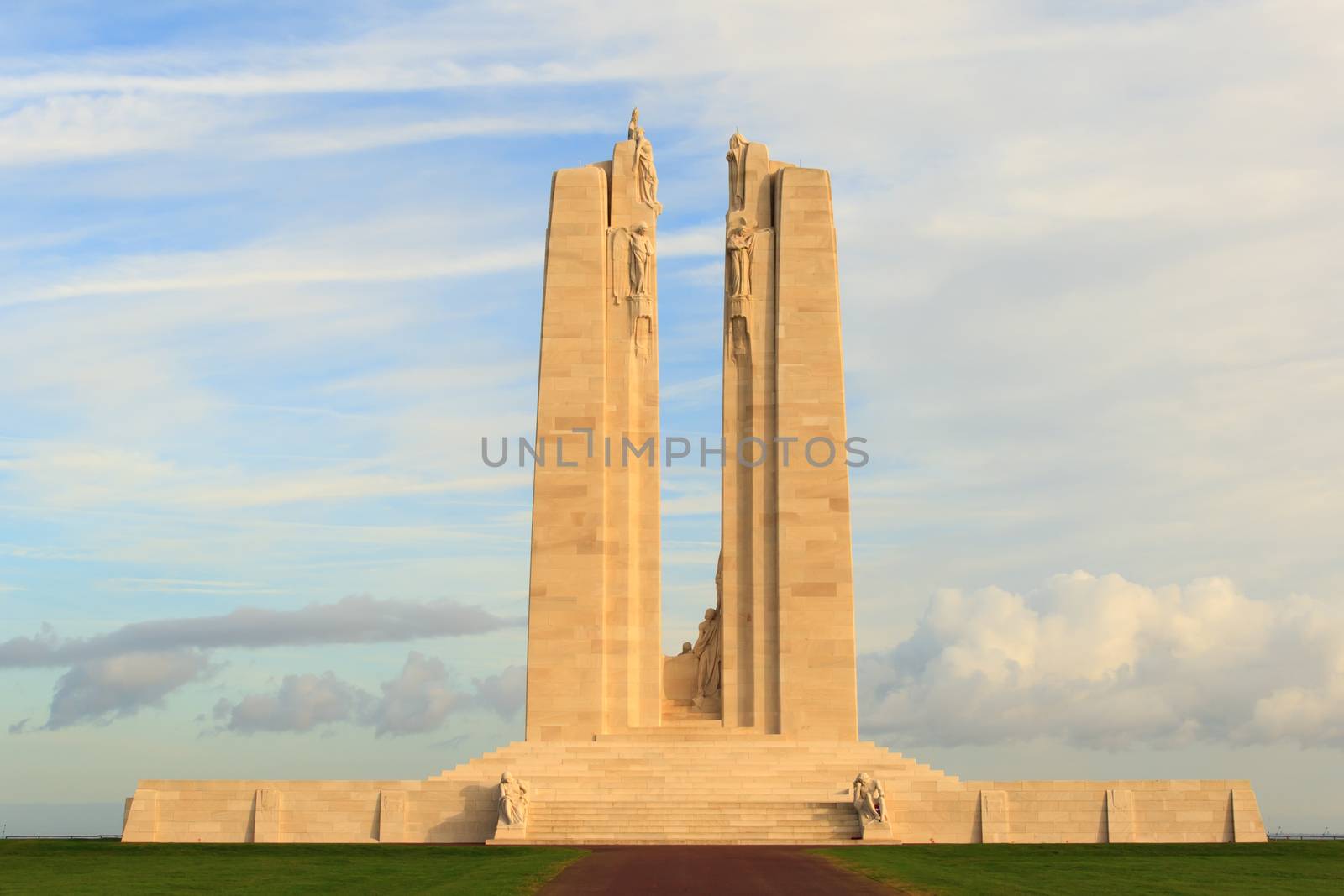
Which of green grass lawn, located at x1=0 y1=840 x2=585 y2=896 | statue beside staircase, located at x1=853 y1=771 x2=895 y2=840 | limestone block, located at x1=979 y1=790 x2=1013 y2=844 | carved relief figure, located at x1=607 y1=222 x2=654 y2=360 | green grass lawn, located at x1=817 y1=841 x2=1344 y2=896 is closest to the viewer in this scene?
green grass lawn, located at x1=0 y1=840 x2=585 y2=896

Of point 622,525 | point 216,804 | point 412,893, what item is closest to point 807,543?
point 622,525

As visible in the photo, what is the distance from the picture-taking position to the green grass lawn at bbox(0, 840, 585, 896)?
66.7ft

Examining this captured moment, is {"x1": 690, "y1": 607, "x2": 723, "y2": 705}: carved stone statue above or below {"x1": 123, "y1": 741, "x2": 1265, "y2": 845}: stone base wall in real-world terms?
above

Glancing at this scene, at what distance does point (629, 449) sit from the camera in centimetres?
3828

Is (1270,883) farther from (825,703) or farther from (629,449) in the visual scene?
(629,449)

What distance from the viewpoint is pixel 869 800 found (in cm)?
3019

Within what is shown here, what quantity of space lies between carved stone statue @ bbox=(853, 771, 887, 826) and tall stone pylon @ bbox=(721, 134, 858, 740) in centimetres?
593

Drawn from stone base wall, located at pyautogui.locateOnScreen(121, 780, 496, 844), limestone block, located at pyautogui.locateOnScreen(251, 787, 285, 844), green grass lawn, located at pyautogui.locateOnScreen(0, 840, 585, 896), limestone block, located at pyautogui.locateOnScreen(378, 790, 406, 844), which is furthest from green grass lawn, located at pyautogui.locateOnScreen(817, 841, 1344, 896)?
limestone block, located at pyautogui.locateOnScreen(251, 787, 285, 844)

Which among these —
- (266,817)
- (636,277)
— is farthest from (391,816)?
(636,277)

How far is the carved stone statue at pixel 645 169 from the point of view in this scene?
132ft

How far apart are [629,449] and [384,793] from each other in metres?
10.8

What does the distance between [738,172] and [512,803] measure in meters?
17.9

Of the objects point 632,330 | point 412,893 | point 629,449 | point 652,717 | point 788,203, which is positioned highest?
point 788,203

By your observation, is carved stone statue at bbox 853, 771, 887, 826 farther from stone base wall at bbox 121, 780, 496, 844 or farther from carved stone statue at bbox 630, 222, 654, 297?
carved stone statue at bbox 630, 222, 654, 297
